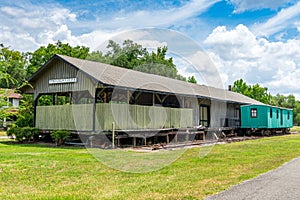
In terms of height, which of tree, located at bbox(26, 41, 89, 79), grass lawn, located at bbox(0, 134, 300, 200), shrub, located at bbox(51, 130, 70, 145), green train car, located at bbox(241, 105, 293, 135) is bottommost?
grass lawn, located at bbox(0, 134, 300, 200)

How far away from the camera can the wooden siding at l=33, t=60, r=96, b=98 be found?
18.2 metres

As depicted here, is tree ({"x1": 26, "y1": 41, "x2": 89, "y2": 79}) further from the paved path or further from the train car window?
the paved path

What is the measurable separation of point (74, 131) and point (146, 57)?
27236 millimetres

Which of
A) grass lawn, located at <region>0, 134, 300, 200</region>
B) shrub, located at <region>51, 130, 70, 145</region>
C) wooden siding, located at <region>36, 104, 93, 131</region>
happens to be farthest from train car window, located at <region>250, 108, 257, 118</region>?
grass lawn, located at <region>0, 134, 300, 200</region>

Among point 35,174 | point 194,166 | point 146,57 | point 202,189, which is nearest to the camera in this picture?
point 202,189

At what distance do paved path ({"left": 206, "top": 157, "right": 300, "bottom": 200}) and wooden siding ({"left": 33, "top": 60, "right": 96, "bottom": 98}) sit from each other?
10.9 m

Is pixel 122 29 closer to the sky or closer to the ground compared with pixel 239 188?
closer to the sky

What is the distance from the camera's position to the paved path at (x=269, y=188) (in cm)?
667

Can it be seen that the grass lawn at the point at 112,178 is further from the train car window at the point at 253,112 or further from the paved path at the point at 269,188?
the train car window at the point at 253,112

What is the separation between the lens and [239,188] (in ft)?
24.3

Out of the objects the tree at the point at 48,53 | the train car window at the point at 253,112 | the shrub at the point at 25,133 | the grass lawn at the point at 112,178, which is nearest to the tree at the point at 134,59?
the tree at the point at 48,53

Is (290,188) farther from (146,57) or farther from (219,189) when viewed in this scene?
(146,57)

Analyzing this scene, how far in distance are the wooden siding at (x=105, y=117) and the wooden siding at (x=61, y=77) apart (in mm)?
1005

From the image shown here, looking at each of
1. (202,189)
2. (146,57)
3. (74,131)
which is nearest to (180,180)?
(202,189)
